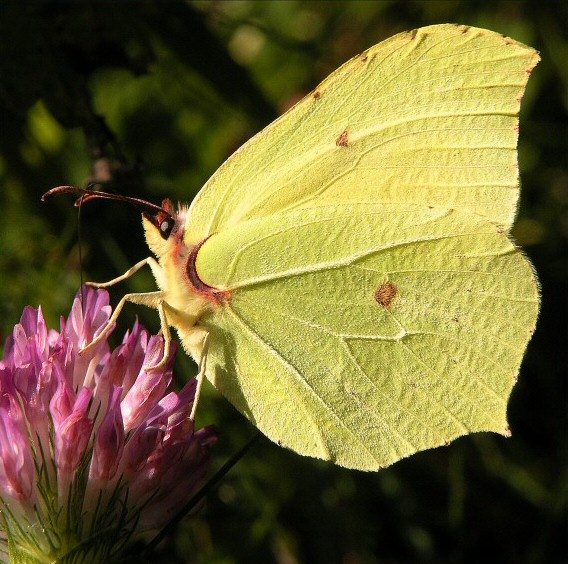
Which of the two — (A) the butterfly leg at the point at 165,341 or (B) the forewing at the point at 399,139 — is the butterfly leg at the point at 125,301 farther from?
(B) the forewing at the point at 399,139

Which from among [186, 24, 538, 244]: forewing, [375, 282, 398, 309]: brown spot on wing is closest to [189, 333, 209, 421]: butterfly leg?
[186, 24, 538, 244]: forewing

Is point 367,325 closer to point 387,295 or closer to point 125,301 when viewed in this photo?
point 387,295

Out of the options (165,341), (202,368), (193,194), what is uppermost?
(165,341)

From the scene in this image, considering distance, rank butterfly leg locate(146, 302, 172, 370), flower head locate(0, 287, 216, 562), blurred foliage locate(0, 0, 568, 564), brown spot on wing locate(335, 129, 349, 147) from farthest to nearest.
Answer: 1. blurred foliage locate(0, 0, 568, 564)
2. brown spot on wing locate(335, 129, 349, 147)
3. butterfly leg locate(146, 302, 172, 370)
4. flower head locate(0, 287, 216, 562)

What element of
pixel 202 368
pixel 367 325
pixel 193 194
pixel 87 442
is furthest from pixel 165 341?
pixel 193 194

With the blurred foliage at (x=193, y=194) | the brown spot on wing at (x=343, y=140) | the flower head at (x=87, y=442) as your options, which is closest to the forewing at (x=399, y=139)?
the brown spot on wing at (x=343, y=140)

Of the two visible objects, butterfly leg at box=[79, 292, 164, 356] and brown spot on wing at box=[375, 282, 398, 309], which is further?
brown spot on wing at box=[375, 282, 398, 309]

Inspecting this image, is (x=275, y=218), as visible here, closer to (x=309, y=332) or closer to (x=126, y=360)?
(x=309, y=332)

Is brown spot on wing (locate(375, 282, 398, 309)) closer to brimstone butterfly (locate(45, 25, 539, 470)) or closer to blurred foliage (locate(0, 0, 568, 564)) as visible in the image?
brimstone butterfly (locate(45, 25, 539, 470))
